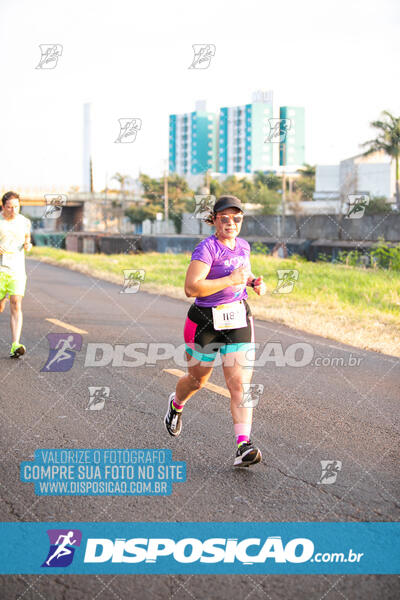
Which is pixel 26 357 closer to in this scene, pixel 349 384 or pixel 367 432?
pixel 349 384

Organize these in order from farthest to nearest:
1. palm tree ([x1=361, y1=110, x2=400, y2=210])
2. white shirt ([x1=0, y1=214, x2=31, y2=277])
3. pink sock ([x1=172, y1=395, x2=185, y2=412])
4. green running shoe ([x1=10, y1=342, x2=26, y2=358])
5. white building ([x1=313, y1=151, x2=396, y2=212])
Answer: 1. white building ([x1=313, y1=151, x2=396, y2=212])
2. palm tree ([x1=361, y1=110, x2=400, y2=210])
3. green running shoe ([x1=10, y1=342, x2=26, y2=358])
4. white shirt ([x1=0, y1=214, x2=31, y2=277])
5. pink sock ([x1=172, y1=395, x2=185, y2=412])

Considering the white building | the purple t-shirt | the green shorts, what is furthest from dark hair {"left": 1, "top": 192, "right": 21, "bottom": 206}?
the white building

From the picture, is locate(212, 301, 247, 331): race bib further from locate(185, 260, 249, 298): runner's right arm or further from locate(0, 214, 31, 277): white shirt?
locate(0, 214, 31, 277): white shirt

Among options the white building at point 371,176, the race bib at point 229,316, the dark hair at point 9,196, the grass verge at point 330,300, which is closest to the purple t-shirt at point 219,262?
the race bib at point 229,316

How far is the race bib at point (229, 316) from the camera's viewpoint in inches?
193

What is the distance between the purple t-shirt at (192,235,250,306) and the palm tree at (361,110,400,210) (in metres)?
→ 26.9

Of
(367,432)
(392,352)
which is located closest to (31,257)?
(392,352)

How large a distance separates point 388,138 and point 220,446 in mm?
37116

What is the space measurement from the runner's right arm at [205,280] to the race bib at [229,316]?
7.8 inches

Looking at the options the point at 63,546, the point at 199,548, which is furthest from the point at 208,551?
the point at 63,546

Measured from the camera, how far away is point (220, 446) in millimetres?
5301

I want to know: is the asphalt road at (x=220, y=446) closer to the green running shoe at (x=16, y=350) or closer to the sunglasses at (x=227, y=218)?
the green running shoe at (x=16, y=350)

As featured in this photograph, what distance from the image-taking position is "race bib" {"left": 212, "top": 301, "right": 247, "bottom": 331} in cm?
489

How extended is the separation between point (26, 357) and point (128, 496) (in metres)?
4.72
